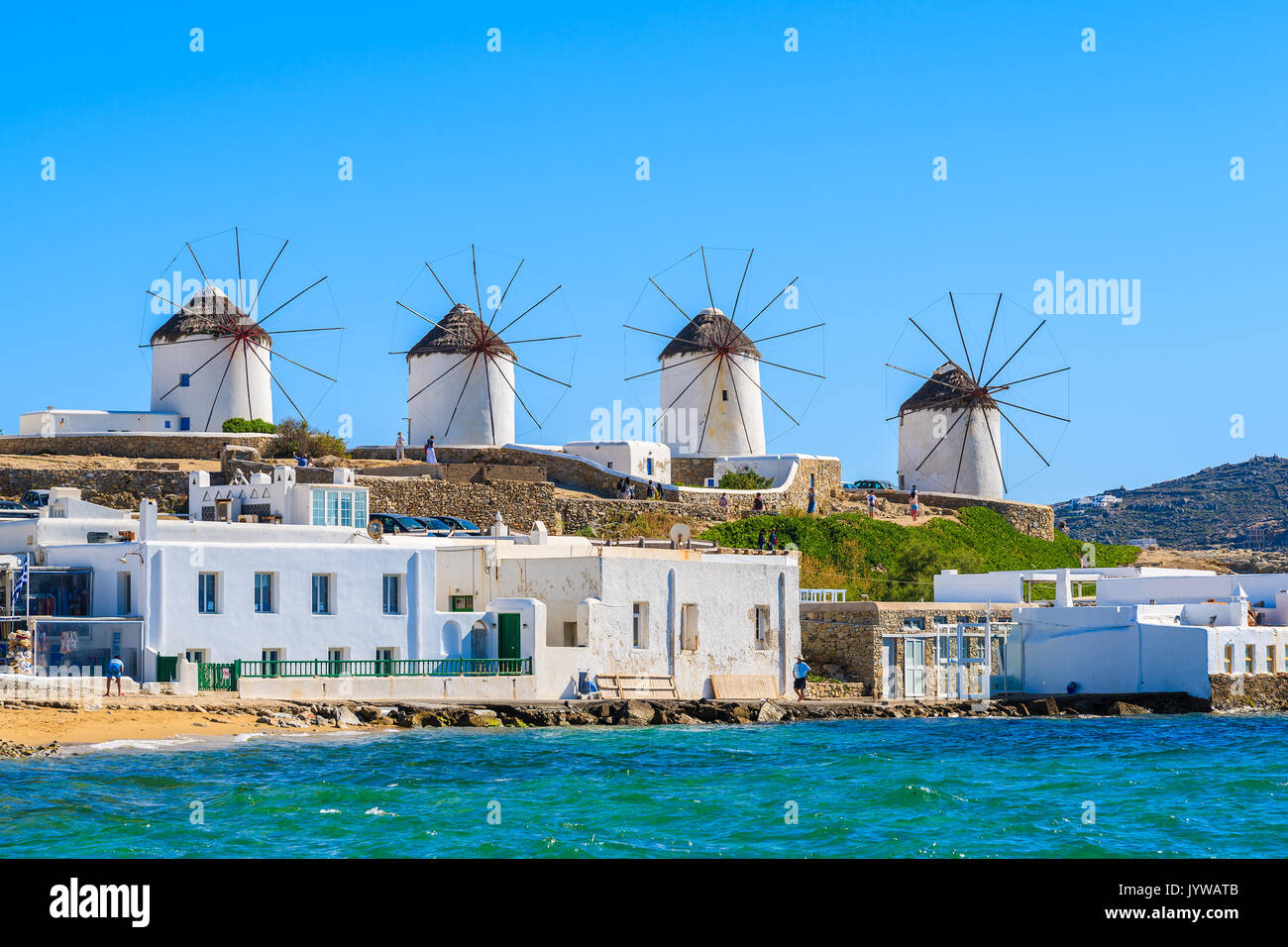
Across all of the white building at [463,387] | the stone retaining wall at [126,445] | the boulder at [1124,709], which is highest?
the white building at [463,387]

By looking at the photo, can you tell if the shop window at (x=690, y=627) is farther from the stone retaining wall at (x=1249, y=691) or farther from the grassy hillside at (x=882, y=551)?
the stone retaining wall at (x=1249, y=691)

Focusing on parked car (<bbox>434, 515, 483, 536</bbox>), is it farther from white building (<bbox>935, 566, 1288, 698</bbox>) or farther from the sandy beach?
white building (<bbox>935, 566, 1288, 698</bbox>)

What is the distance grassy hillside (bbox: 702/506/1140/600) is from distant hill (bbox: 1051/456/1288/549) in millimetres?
47053

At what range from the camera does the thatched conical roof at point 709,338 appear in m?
57.9

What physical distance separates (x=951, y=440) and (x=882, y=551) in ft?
49.7

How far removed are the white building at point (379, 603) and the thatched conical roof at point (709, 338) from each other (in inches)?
974

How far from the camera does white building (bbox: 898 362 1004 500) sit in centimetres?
5981

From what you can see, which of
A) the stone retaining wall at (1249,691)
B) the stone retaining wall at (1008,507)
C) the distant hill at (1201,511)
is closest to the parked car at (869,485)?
the stone retaining wall at (1008,507)

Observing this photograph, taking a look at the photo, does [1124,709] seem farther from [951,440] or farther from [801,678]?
[951,440]

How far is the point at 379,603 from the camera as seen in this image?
2839 cm

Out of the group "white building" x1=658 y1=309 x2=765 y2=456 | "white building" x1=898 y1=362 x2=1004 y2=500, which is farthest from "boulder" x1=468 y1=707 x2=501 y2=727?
"white building" x1=898 y1=362 x2=1004 y2=500

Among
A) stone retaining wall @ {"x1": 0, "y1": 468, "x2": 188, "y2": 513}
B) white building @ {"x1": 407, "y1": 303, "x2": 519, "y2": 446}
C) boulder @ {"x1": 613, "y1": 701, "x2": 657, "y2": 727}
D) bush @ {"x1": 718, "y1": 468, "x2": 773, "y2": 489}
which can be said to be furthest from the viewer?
A: white building @ {"x1": 407, "y1": 303, "x2": 519, "y2": 446}

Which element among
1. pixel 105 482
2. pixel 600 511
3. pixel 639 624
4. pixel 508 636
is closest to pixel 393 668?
pixel 508 636
